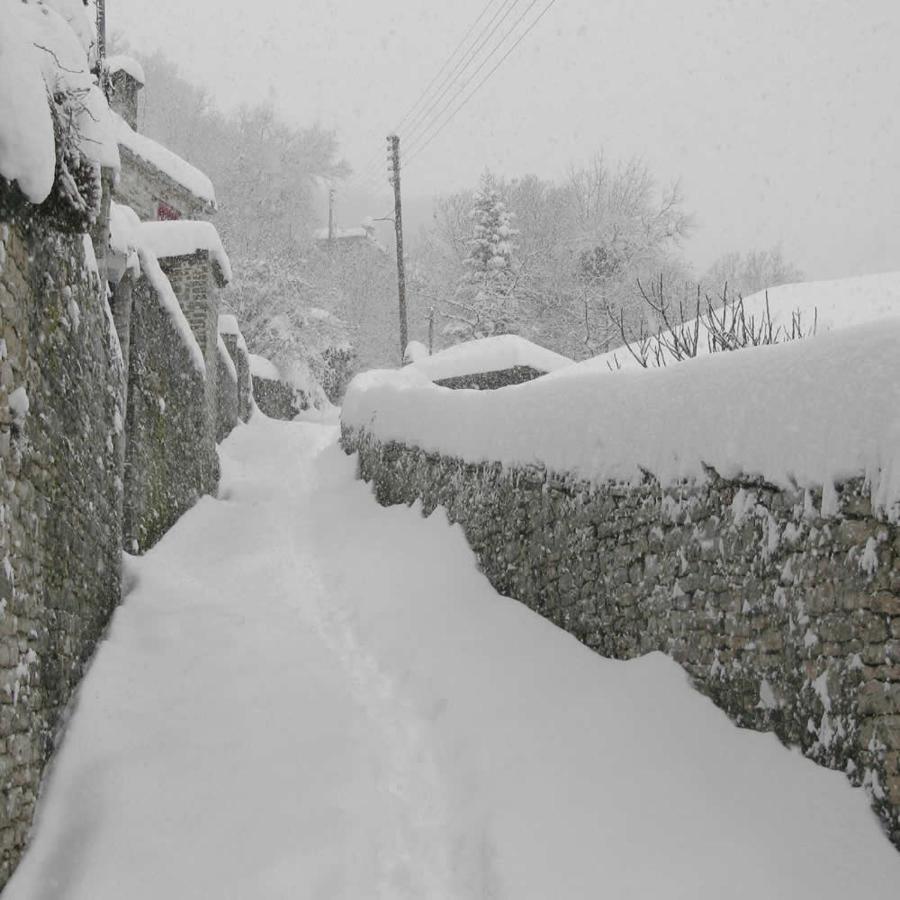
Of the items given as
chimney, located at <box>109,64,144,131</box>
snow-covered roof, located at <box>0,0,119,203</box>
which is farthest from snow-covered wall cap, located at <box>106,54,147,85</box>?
snow-covered roof, located at <box>0,0,119,203</box>

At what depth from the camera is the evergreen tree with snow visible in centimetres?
2711

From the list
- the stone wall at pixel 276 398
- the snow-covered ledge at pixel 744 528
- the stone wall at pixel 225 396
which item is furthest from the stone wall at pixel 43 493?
the stone wall at pixel 276 398

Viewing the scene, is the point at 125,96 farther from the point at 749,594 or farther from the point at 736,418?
the point at 749,594

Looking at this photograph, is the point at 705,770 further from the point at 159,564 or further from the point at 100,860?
the point at 159,564

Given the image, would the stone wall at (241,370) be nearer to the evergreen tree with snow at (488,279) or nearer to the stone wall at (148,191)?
the stone wall at (148,191)

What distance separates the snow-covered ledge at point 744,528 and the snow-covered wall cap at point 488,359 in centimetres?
1249

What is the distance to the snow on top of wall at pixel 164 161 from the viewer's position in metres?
18.5

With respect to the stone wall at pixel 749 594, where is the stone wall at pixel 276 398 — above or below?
above

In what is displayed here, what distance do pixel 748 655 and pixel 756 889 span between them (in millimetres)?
1115

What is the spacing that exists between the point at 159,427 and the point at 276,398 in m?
16.1

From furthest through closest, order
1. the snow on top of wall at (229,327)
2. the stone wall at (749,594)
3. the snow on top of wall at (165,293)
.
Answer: the snow on top of wall at (229,327), the snow on top of wall at (165,293), the stone wall at (749,594)

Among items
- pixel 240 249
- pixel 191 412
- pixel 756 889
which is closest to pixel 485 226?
pixel 240 249

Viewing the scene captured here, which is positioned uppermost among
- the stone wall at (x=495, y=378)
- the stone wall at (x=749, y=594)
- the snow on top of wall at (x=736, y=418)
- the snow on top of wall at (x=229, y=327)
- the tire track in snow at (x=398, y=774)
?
the snow on top of wall at (x=229, y=327)

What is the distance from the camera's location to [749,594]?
4.07 m
